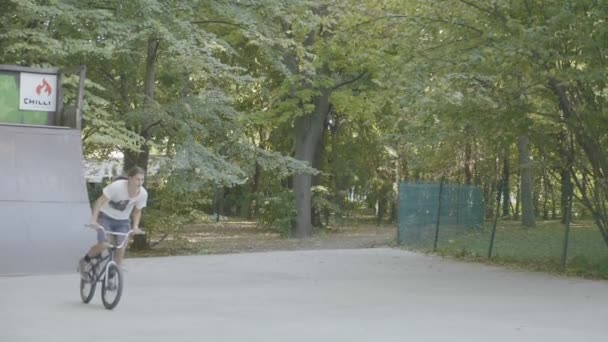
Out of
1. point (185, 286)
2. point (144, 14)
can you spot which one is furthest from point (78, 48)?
point (185, 286)

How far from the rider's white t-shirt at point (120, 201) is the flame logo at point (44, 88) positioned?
6.36m

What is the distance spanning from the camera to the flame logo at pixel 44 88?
616 inches

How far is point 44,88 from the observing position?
15742 millimetres

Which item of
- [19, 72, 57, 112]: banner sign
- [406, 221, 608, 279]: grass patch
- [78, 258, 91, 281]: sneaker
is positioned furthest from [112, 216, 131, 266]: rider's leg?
[406, 221, 608, 279]: grass patch

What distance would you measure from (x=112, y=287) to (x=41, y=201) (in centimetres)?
517

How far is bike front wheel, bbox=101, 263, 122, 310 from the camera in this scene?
972cm

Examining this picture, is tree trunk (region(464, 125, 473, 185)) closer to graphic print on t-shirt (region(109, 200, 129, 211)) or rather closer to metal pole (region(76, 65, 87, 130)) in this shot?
metal pole (region(76, 65, 87, 130))

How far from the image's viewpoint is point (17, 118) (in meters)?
15.6

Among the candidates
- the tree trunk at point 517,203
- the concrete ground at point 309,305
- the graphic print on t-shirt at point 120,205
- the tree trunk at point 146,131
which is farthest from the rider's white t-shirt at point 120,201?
the tree trunk at point 517,203

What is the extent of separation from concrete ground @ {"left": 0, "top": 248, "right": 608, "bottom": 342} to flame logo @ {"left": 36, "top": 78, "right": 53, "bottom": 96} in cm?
360

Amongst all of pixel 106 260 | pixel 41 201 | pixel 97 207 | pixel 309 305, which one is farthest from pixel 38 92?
pixel 309 305

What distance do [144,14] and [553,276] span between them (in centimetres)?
1018

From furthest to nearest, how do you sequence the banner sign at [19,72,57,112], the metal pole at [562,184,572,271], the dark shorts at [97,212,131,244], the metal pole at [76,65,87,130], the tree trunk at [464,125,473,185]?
the tree trunk at [464,125,473,185] < the metal pole at [562,184,572,271] < the banner sign at [19,72,57,112] < the metal pole at [76,65,87,130] < the dark shorts at [97,212,131,244]

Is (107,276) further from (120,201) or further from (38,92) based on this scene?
(38,92)
